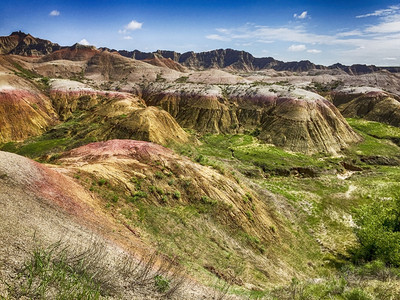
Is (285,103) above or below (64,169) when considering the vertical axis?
above

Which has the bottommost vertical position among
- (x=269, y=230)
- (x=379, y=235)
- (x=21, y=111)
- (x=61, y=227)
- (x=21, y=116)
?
(x=269, y=230)

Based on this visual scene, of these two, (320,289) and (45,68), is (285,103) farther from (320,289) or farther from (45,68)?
(45,68)

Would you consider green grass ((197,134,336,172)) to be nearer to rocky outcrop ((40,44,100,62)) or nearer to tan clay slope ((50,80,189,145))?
tan clay slope ((50,80,189,145))

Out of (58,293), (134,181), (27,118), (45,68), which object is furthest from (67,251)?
(45,68)

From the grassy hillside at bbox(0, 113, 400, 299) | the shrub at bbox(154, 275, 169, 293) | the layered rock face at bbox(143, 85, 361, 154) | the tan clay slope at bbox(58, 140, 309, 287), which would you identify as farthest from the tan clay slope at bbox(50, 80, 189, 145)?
the shrub at bbox(154, 275, 169, 293)

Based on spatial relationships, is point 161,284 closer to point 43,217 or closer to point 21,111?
point 43,217

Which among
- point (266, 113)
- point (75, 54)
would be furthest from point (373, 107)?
point (75, 54)

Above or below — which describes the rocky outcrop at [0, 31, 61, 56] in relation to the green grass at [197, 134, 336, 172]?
above
